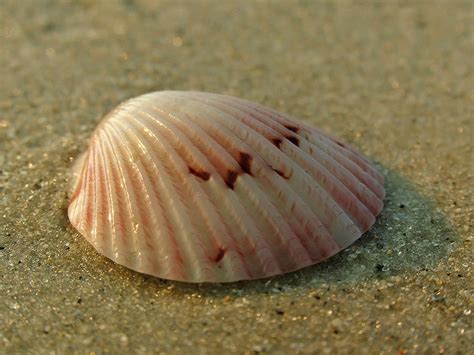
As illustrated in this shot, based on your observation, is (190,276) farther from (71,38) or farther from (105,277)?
(71,38)

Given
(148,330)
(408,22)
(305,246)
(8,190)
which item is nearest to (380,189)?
(305,246)

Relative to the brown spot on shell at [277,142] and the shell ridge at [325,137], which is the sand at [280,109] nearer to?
the shell ridge at [325,137]

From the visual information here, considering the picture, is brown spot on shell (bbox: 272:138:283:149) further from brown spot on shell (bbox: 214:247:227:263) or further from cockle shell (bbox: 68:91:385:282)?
brown spot on shell (bbox: 214:247:227:263)

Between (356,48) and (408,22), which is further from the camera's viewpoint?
(408,22)

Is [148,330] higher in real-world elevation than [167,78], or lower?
lower

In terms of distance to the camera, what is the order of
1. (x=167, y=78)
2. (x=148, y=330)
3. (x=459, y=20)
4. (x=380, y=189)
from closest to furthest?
(x=148, y=330) → (x=380, y=189) → (x=167, y=78) → (x=459, y=20)

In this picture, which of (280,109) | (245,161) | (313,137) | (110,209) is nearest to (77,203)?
(110,209)

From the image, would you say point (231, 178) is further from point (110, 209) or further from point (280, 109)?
point (280, 109)

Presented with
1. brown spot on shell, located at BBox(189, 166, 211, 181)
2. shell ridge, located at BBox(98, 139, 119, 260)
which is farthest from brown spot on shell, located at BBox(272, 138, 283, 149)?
shell ridge, located at BBox(98, 139, 119, 260)
